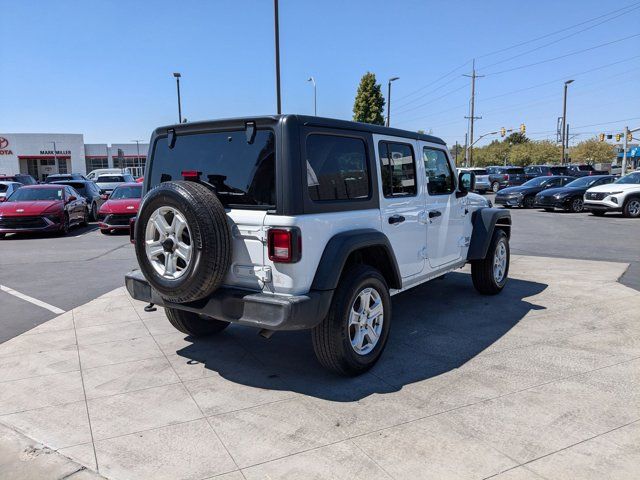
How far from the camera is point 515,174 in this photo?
105 ft

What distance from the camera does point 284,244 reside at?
3.47m

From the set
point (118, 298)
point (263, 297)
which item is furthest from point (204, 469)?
point (118, 298)

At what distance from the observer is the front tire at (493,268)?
6.43 meters

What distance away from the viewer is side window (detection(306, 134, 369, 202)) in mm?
3721

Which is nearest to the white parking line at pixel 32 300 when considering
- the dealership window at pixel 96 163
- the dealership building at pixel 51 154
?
the dealership building at pixel 51 154

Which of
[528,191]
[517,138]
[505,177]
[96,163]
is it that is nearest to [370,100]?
[505,177]

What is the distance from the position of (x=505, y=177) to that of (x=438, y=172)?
2848 cm

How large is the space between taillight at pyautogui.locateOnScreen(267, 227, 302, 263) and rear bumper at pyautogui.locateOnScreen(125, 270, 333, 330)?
0.28 m

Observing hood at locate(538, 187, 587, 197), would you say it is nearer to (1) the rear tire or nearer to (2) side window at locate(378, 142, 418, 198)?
(2) side window at locate(378, 142, 418, 198)

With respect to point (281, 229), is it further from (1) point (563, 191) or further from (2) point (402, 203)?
(1) point (563, 191)

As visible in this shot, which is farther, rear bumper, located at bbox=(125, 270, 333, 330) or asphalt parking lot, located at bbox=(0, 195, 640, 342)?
asphalt parking lot, located at bbox=(0, 195, 640, 342)

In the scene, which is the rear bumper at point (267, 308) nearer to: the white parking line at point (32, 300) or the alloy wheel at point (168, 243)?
the alloy wheel at point (168, 243)

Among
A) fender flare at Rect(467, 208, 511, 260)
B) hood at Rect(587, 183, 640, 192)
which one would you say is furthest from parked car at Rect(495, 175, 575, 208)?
fender flare at Rect(467, 208, 511, 260)

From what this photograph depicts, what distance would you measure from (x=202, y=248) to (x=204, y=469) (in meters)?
1.43
